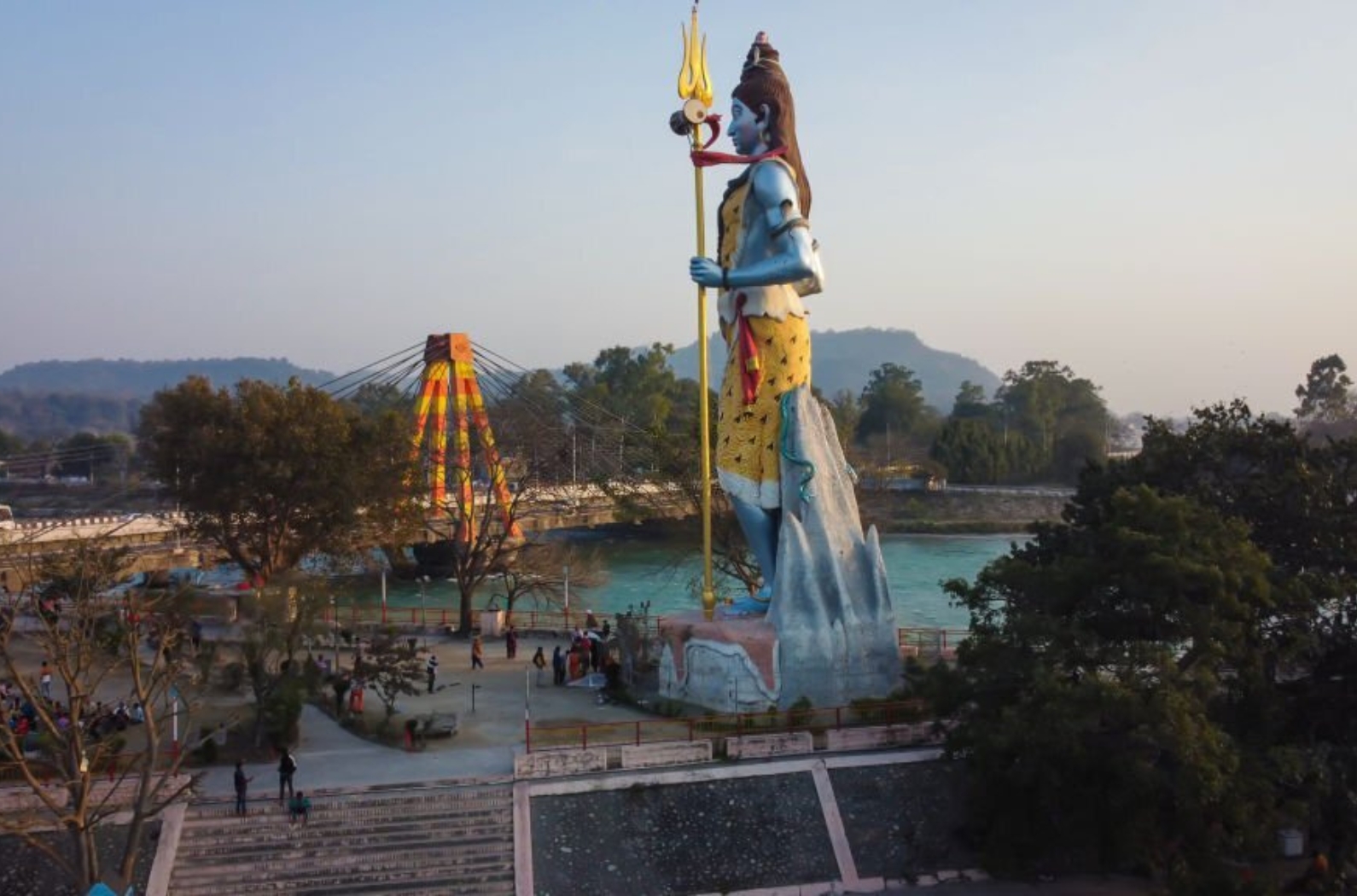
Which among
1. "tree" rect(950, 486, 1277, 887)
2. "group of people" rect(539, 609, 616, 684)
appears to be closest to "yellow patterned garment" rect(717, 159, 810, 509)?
"tree" rect(950, 486, 1277, 887)

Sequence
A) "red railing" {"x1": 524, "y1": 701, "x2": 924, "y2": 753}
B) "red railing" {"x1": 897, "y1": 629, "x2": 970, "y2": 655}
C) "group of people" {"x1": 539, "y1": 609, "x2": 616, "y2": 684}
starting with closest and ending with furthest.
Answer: "red railing" {"x1": 524, "y1": 701, "x2": 924, "y2": 753}, "group of people" {"x1": 539, "y1": 609, "x2": 616, "y2": 684}, "red railing" {"x1": 897, "y1": 629, "x2": 970, "y2": 655}

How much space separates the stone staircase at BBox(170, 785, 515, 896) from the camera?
12969 mm

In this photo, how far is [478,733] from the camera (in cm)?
1686

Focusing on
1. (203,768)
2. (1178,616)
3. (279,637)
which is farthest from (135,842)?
(1178,616)

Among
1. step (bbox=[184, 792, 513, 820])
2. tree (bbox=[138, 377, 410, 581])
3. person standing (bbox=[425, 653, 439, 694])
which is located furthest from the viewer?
tree (bbox=[138, 377, 410, 581])

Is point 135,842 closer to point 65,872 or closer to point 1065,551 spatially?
point 65,872

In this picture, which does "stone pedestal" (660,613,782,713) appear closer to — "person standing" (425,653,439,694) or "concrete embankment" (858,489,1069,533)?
"person standing" (425,653,439,694)

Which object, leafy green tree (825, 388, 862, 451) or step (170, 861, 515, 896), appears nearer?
step (170, 861, 515, 896)

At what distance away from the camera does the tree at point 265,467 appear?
2422 cm

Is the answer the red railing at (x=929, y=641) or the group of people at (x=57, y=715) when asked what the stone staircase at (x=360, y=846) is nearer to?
the group of people at (x=57, y=715)

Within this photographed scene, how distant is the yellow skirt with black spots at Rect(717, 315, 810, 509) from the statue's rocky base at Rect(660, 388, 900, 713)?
238mm

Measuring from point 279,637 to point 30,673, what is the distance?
7.81 m

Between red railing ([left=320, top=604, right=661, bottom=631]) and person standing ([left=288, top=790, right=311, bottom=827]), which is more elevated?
red railing ([left=320, top=604, right=661, bottom=631])

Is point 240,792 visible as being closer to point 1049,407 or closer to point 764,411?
point 764,411
